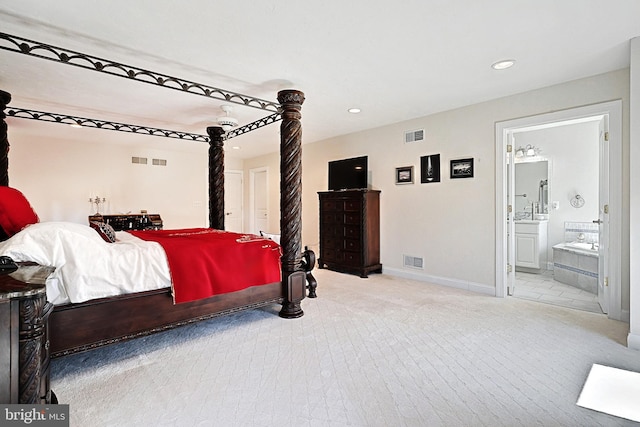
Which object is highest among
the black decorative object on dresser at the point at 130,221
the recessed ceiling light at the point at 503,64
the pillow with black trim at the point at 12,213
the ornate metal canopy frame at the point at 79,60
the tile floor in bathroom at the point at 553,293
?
the recessed ceiling light at the point at 503,64

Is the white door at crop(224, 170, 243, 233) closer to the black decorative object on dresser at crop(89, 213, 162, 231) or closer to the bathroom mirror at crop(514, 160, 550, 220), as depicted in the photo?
the black decorative object on dresser at crop(89, 213, 162, 231)

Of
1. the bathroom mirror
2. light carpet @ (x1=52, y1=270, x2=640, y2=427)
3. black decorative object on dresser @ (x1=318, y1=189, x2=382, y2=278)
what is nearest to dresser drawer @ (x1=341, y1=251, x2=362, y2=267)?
black decorative object on dresser @ (x1=318, y1=189, x2=382, y2=278)

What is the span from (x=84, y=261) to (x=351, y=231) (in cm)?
370

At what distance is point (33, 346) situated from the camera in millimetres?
1371

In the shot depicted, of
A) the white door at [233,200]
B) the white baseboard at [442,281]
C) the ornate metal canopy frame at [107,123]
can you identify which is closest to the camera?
the ornate metal canopy frame at [107,123]

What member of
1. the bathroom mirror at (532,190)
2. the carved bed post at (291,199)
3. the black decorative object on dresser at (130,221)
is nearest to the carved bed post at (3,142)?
the black decorative object on dresser at (130,221)

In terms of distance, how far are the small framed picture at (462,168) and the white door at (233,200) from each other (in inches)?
228

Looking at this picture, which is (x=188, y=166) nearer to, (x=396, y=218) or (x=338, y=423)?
(x=396, y=218)

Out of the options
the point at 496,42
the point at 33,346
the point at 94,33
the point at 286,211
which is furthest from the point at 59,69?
the point at 496,42

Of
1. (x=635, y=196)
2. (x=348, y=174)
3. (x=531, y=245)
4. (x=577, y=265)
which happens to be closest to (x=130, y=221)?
(x=348, y=174)

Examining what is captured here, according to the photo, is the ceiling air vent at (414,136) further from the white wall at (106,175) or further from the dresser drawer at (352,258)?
the white wall at (106,175)

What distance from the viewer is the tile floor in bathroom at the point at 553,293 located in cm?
366

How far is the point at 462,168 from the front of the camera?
4309 millimetres

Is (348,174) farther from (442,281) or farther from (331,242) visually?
(442,281)
